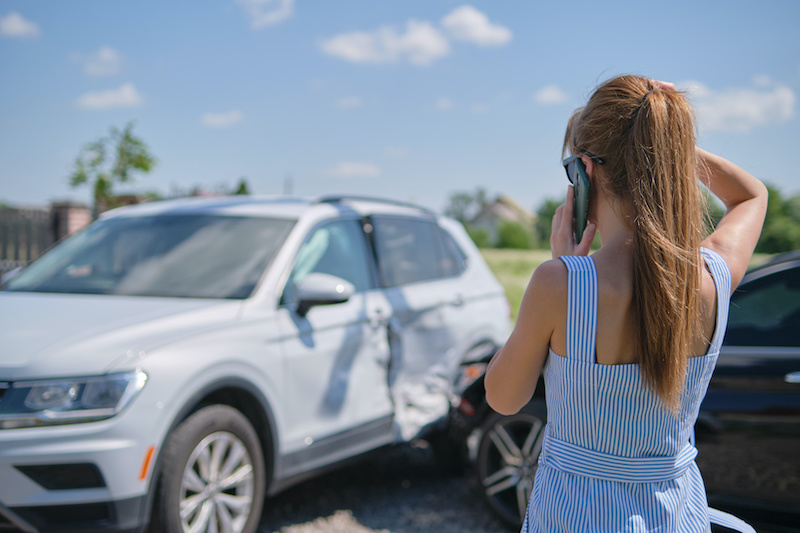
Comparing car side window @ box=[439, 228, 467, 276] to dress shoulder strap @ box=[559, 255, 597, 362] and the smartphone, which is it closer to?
the smartphone

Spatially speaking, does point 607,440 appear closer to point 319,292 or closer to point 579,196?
point 579,196

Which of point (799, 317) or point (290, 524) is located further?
point (290, 524)

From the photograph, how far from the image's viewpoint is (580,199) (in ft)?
4.99

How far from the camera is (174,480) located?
2920mm

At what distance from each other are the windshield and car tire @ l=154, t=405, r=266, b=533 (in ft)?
2.53

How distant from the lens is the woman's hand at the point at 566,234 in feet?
4.96

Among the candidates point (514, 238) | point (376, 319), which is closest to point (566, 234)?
point (376, 319)

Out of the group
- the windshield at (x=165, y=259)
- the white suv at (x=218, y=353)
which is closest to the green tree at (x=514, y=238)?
the white suv at (x=218, y=353)

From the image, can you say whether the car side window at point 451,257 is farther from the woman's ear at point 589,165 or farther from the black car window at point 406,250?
the woman's ear at point 589,165

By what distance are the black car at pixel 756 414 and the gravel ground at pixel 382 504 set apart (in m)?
0.55

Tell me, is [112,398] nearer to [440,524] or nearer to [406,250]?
[440,524]

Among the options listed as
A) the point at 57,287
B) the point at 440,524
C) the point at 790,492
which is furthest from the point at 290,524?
the point at 790,492

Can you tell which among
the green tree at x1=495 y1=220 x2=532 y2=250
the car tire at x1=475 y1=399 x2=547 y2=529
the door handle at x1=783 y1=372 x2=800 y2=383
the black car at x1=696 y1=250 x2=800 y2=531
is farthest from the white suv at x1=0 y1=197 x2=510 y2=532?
the green tree at x1=495 y1=220 x2=532 y2=250

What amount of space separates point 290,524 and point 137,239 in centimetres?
199
